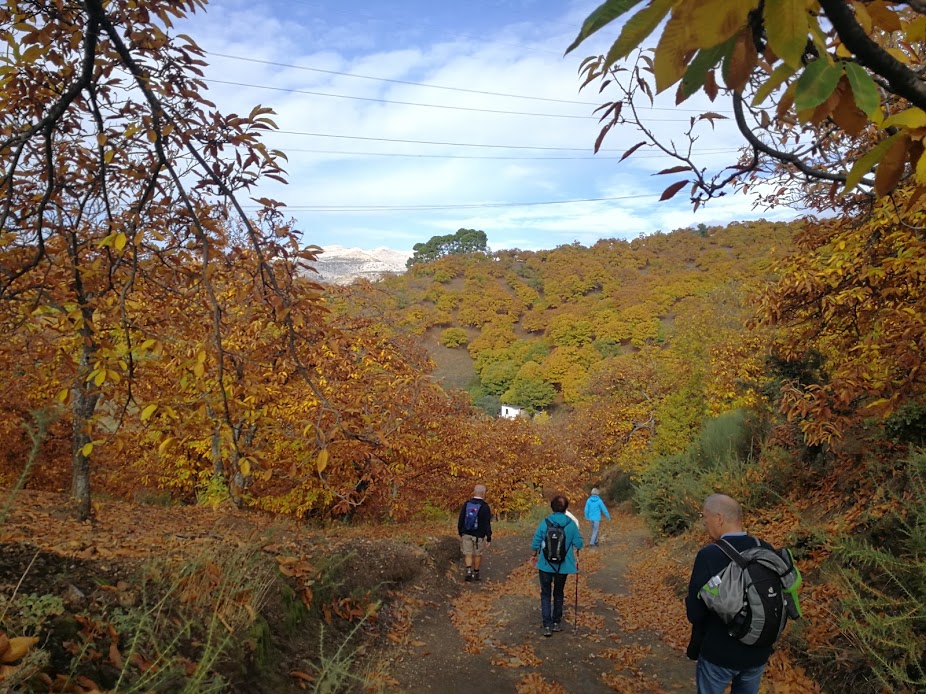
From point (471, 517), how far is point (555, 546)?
234 centimetres

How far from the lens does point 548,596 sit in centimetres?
627

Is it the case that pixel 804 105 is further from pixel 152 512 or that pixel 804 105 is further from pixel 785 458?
pixel 152 512

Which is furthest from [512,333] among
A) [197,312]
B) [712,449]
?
[197,312]

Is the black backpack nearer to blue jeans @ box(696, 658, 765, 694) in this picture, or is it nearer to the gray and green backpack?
blue jeans @ box(696, 658, 765, 694)

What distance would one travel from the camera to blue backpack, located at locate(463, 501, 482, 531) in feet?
26.9

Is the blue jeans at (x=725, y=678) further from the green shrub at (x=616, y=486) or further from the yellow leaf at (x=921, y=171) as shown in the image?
the green shrub at (x=616, y=486)

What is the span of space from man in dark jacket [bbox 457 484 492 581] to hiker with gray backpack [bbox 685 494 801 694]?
5.03m

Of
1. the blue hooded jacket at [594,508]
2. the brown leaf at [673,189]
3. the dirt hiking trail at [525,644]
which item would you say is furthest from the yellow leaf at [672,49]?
the blue hooded jacket at [594,508]

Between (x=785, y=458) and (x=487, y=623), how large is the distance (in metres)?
5.42

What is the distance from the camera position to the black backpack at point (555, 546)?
607cm

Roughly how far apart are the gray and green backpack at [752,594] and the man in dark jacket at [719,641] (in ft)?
0.18

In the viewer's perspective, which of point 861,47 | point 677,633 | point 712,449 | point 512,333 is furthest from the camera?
point 512,333

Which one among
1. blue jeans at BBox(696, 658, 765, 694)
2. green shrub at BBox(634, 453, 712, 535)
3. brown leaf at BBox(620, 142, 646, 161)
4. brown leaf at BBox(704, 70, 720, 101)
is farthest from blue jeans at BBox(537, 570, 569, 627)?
brown leaf at BBox(704, 70, 720, 101)

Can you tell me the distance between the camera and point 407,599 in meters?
6.91
